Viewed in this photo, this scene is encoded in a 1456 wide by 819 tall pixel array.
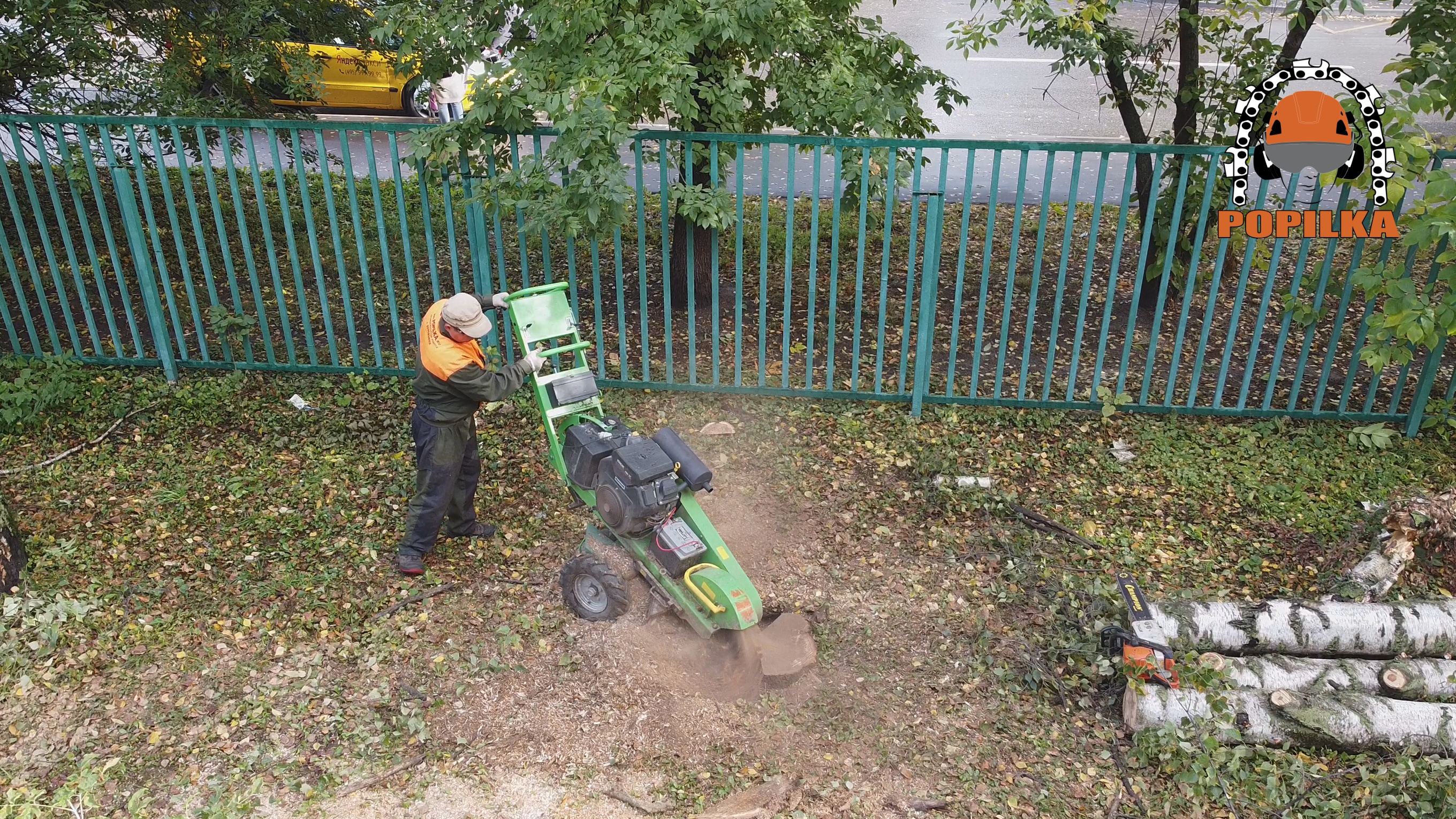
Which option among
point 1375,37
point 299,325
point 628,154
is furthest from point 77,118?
point 1375,37

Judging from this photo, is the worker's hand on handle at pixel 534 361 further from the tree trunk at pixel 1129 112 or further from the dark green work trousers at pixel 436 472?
the tree trunk at pixel 1129 112

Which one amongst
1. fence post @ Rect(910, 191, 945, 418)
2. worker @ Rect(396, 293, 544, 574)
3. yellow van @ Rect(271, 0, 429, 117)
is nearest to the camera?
worker @ Rect(396, 293, 544, 574)

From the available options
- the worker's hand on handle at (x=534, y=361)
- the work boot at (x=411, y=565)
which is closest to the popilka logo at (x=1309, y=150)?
the worker's hand on handle at (x=534, y=361)

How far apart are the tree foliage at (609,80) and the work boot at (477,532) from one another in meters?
1.74

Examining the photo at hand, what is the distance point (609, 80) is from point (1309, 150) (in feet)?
14.7

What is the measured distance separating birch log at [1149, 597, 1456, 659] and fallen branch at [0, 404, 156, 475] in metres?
6.18

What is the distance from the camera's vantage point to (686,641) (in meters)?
4.82

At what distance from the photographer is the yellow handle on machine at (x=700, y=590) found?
432cm

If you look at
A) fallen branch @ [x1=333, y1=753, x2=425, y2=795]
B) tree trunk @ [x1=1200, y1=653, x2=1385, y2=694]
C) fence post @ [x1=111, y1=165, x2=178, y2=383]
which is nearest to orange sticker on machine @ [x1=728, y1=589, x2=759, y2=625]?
fallen branch @ [x1=333, y1=753, x2=425, y2=795]

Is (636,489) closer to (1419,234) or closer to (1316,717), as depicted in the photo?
(1316,717)

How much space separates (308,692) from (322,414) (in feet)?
8.88

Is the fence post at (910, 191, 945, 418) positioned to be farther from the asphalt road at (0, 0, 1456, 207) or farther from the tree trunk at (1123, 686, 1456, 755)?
the tree trunk at (1123, 686, 1456, 755)

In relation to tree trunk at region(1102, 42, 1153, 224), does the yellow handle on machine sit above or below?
below

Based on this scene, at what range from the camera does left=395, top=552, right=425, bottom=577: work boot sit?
5203 mm
